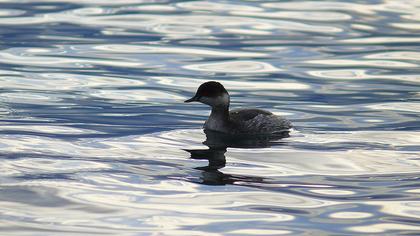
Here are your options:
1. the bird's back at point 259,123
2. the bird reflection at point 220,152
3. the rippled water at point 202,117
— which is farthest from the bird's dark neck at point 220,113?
the rippled water at point 202,117

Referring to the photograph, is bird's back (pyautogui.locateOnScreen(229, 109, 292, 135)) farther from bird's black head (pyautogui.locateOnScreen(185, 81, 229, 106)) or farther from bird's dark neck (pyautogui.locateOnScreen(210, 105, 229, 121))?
bird's black head (pyautogui.locateOnScreen(185, 81, 229, 106))

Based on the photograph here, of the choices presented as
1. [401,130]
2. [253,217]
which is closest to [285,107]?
[401,130]

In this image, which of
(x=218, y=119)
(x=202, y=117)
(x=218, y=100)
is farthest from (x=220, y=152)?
(x=202, y=117)

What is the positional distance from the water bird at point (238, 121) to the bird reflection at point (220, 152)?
0.11 m

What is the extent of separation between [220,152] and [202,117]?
106 inches

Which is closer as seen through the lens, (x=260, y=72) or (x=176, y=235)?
(x=176, y=235)

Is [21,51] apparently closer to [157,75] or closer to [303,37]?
[157,75]

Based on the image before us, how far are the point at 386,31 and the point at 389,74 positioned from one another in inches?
199

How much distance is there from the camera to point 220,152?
15422 mm

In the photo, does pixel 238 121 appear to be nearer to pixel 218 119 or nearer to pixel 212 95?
pixel 218 119

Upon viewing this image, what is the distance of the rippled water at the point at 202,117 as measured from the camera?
12000 millimetres

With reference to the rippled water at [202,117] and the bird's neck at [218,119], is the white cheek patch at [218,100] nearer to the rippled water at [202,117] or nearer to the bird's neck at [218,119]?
the bird's neck at [218,119]

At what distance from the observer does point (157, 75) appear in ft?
71.6

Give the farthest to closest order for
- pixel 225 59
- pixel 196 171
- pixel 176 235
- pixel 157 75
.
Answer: pixel 225 59, pixel 157 75, pixel 196 171, pixel 176 235
